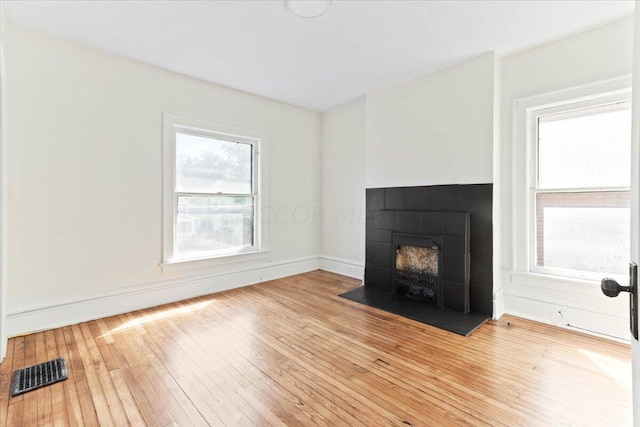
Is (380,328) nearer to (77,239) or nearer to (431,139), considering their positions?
(431,139)

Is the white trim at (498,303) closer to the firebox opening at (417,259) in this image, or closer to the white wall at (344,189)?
the firebox opening at (417,259)

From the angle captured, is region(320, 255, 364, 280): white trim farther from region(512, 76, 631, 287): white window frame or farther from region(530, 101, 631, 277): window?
region(530, 101, 631, 277): window

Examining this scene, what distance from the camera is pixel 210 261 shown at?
11.6ft

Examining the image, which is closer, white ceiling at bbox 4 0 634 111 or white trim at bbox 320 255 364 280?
white ceiling at bbox 4 0 634 111

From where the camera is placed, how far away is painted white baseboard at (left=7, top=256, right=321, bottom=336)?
8.09ft

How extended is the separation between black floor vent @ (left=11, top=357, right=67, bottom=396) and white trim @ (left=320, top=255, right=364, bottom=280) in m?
3.22

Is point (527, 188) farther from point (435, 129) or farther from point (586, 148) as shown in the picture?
point (435, 129)

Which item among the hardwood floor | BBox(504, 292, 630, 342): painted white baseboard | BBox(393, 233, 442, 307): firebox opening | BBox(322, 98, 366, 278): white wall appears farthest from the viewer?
BBox(322, 98, 366, 278): white wall

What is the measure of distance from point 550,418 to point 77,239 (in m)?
3.74

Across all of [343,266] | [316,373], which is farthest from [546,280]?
[343,266]

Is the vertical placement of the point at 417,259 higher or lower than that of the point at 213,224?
lower

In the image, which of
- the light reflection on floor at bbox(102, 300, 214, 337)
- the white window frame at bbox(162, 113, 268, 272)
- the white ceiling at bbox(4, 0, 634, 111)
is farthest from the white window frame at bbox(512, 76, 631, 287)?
the light reflection on floor at bbox(102, 300, 214, 337)

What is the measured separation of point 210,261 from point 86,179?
1.49 meters

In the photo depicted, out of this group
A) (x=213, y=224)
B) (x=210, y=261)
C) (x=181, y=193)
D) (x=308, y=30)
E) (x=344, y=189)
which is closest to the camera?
(x=308, y=30)
